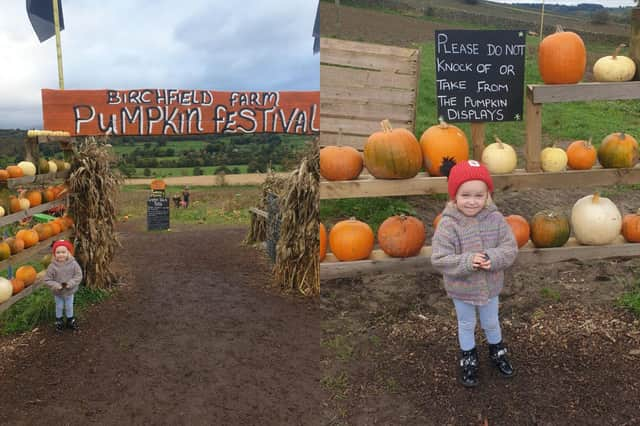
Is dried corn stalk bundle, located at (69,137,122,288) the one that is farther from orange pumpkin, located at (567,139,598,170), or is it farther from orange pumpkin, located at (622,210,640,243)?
orange pumpkin, located at (622,210,640,243)

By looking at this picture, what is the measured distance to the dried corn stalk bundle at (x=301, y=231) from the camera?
641cm

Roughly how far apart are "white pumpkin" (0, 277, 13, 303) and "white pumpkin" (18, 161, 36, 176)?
1.15 metres

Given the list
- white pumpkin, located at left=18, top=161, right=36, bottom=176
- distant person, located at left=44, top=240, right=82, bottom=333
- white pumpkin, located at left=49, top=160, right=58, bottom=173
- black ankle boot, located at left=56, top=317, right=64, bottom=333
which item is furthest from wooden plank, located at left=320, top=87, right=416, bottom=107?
black ankle boot, located at left=56, top=317, right=64, bottom=333

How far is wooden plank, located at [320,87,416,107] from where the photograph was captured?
8.33 meters

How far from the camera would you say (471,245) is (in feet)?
10.9

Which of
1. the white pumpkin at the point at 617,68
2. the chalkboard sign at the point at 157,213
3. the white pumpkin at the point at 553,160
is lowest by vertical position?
the chalkboard sign at the point at 157,213

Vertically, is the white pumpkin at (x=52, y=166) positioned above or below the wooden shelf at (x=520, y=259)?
above

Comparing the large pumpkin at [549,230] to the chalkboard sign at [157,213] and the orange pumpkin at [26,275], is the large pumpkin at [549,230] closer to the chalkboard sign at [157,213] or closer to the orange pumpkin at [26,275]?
the orange pumpkin at [26,275]

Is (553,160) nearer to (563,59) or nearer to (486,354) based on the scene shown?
(563,59)

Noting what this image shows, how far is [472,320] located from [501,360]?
0.34 m

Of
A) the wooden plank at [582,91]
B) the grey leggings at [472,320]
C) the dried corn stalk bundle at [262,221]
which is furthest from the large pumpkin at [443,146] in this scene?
the dried corn stalk bundle at [262,221]

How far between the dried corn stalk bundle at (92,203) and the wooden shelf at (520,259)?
133 inches

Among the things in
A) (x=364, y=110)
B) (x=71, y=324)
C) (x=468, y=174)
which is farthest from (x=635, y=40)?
(x=71, y=324)

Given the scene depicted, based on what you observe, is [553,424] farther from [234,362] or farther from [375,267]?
[234,362]
